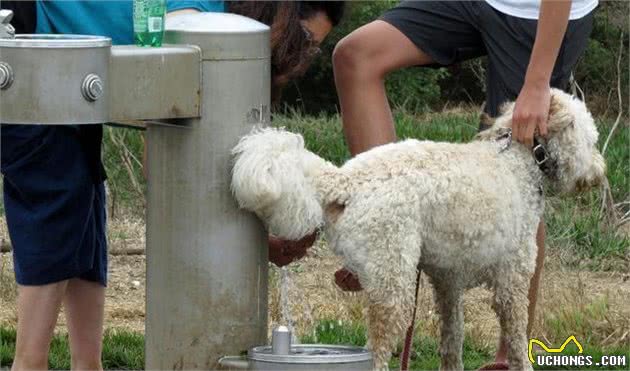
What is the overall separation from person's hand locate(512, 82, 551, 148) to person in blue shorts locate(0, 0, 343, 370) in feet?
2.00

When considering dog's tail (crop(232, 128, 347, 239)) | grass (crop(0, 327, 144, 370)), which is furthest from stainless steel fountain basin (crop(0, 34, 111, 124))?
grass (crop(0, 327, 144, 370))

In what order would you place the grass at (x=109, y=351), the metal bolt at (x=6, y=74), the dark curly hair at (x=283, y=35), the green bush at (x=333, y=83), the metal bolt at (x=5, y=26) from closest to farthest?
the metal bolt at (x=6, y=74)
the metal bolt at (x=5, y=26)
the dark curly hair at (x=283, y=35)
the grass at (x=109, y=351)
the green bush at (x=333, y=83)

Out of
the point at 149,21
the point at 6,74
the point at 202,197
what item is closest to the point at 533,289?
the point at 202,197

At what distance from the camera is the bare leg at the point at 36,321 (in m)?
4.14

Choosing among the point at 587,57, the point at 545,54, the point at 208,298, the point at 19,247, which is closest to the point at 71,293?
the point at 19,247

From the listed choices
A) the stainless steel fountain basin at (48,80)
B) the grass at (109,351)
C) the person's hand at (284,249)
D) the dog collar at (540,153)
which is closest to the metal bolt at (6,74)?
the stainless steel fountain basin at (48,80)

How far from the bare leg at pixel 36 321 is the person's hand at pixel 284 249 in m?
0.66

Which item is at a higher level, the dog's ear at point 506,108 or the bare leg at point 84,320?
the dog's ear at point 506,108

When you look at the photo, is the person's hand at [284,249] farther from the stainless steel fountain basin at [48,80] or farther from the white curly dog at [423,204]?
the stainless steel fountain basin at [48,80]

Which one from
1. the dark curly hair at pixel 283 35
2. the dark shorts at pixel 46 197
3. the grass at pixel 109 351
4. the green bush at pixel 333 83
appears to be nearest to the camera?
the dark curly hair at pixel 283 35

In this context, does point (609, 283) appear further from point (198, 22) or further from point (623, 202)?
point (198, 22)

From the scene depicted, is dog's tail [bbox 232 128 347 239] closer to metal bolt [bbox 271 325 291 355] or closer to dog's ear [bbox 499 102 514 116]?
metal bolt [bbox 271 325 291 355]

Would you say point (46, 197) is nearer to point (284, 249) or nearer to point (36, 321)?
point (36, 321)

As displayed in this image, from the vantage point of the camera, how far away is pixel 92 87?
3221 mm
